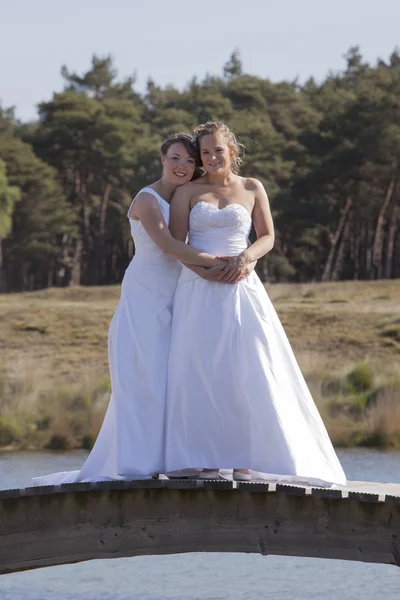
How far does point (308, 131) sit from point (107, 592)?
141 ft

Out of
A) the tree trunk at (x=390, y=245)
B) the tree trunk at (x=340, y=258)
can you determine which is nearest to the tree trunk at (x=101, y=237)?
the tree trunk at (x=340, y=258)

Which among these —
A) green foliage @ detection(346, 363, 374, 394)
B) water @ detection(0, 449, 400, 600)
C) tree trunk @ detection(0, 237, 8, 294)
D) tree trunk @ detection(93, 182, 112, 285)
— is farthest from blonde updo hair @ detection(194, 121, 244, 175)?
tree trunk @ detection(0, 237, 8, 294)

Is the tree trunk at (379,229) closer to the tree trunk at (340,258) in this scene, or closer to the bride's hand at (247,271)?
the tree trunk at (340,258)

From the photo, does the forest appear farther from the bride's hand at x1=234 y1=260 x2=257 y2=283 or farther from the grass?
the bride's hand at x1=234 y1=260 x2=257 y2=283

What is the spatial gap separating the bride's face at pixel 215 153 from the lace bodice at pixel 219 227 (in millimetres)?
212

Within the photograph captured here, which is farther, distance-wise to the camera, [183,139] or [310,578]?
[310,578]

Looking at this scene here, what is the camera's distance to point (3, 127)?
6350 centimetres

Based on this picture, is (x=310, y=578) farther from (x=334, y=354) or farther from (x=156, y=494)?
(x=334, y=354)

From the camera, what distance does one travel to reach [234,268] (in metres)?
7.86

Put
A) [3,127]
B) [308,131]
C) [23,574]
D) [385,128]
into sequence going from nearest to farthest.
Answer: [23,574], [385,128], [308,131], [3,127]

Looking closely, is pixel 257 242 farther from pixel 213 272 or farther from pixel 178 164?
pixel 178 164

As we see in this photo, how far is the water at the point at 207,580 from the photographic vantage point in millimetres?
12422

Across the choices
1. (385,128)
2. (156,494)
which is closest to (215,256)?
(156,494)

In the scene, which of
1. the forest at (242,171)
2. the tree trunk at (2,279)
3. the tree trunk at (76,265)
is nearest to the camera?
the forest at (242,171)
